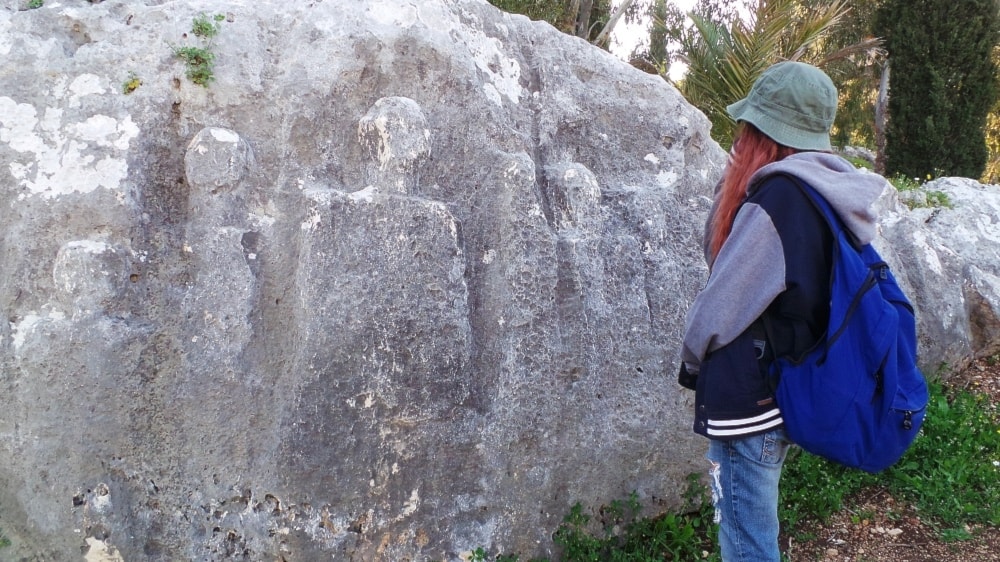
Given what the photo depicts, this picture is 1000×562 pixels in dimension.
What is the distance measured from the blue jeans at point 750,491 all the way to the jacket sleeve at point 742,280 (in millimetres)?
305

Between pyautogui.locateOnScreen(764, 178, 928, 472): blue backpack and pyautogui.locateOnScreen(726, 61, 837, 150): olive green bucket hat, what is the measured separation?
192 millimetres

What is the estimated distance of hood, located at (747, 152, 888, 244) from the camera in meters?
1.88

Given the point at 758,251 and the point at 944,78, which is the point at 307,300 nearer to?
the point at 758,251

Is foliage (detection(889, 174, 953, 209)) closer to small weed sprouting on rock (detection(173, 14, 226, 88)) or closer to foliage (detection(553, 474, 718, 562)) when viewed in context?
foliage (detection(553, 474, 718, 562))

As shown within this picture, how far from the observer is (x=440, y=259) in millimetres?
2914

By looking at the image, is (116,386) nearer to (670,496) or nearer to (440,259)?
(440,259)

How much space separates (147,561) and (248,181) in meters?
1.49

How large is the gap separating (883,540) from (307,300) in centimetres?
298

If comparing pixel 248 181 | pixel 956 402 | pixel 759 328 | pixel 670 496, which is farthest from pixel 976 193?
pixel 248 181

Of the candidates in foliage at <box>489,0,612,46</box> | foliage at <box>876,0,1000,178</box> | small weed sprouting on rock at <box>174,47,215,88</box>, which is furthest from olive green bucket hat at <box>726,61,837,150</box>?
foliage at <box>876,0,1000,178</box>

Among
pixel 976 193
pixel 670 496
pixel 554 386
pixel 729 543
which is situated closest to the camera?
pixel 729 543

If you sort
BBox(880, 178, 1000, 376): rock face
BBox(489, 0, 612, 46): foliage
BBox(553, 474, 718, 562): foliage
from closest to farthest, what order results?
BBox(553, 474, 718, 562): foliage, BBox(880, 178, 1000, 376): rock face, BBox(489, 0, 612, 46): foliage

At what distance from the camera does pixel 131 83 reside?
2863 mm

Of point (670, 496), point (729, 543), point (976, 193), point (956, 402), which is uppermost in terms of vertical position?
point (976, 193)
